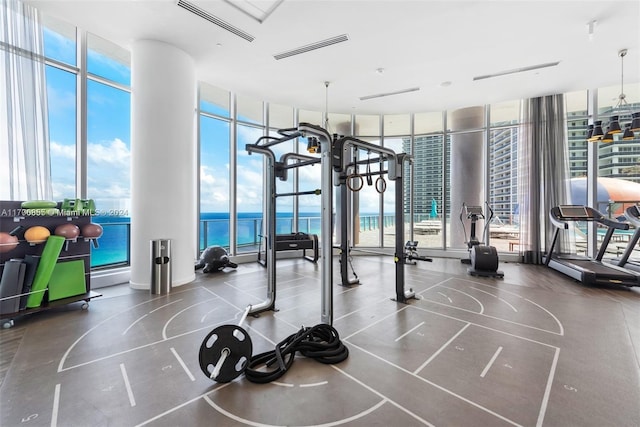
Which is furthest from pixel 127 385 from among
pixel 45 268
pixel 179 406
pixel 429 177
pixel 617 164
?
pixel 617 164

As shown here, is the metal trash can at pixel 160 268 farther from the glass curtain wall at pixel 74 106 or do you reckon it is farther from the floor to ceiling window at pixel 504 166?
the floor to ceiling window at pixel 504 166

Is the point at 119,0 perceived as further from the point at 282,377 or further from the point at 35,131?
the point at 282,377

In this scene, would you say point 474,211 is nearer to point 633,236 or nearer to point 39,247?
point 633,236

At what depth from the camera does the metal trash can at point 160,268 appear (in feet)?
14.2

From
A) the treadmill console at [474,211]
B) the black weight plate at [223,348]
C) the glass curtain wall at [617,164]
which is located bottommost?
the black weight plate at [223,348]

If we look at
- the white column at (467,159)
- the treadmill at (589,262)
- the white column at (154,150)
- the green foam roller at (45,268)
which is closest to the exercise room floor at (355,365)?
the green foam roller at (45,268)

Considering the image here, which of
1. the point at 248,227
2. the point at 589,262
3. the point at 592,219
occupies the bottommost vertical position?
the point at 589,262

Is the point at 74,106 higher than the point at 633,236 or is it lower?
higher

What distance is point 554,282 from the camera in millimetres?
5102

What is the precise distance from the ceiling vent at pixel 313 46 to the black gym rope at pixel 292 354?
428 cm

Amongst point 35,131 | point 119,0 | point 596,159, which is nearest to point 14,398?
point 35,131

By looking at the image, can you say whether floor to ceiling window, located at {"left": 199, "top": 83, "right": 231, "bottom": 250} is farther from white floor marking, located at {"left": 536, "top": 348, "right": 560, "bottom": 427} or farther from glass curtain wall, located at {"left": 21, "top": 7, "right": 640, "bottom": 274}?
white floor marking, located at {"left": 536, "top": 348, "right": 560, "bottom": 427}

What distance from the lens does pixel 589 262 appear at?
5.66 metres

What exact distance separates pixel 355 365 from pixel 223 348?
43.0 inches
